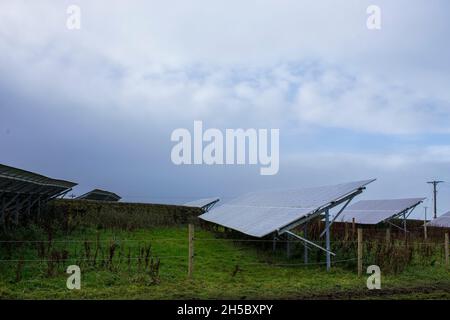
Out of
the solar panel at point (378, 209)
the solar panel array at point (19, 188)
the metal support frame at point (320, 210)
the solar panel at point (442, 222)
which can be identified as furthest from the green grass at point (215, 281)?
the solar panel at point (442, 222)

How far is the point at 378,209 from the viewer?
29094 millimetres

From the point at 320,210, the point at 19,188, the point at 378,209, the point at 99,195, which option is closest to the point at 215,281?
the point at 320,210

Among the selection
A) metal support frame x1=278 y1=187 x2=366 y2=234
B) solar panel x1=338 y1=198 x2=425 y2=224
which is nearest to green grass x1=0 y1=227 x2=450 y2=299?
metal support frame x1=278 y1=187 x2=366 y2=234

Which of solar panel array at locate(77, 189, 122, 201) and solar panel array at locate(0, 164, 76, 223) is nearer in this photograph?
solar panel array at locate(0, 164, 76, 223)

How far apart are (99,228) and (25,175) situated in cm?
758

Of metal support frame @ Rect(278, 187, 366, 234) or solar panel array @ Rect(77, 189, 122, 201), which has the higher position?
solar panel array @ Rect(77, 189, 122, 201)

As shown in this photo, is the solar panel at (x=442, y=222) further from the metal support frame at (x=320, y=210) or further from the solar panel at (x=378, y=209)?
the metal support frame at (x=320, y=210)

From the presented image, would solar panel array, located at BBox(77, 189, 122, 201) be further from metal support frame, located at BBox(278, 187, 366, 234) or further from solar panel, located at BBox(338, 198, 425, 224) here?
metal support frame, located at BBox(278, 187, 366, 234)

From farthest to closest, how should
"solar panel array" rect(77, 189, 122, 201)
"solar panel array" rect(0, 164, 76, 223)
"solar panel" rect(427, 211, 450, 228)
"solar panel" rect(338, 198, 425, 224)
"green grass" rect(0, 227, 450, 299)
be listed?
1. "solar panel array" rect(77, 189, 122, 201)
2. "solar panel" rect(427, 211, 450, 228)
3. "solar panel" rect(338, 198, 425, 224)
4. "solar panel array" rect(0, 164, 76, 223)
5. "green grass" rect(0, 227, 450, 299)

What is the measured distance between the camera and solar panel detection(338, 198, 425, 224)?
85.5 ft

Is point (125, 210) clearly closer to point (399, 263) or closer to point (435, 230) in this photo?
→ point (435, 230)

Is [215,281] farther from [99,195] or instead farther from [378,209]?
[99,195]

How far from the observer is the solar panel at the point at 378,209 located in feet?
85.5
